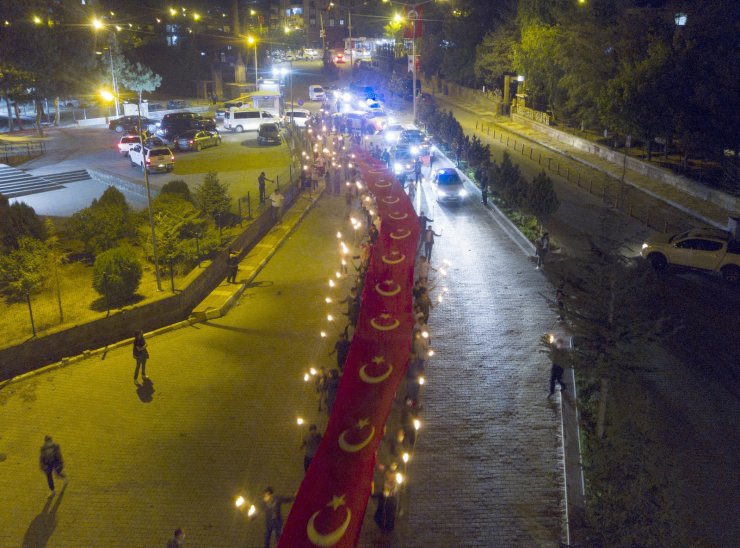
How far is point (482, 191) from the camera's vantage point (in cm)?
2941

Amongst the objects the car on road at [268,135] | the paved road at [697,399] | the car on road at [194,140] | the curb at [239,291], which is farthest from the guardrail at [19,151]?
the paved road at [697,399]

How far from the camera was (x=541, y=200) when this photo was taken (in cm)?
2412

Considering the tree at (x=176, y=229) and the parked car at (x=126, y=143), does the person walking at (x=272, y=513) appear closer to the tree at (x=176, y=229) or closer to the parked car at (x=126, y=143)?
the tree at (x=176, y=229)

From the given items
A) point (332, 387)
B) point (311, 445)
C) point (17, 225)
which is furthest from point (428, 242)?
point (17, 225)

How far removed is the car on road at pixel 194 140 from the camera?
4412cm

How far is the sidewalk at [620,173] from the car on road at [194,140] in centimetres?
2024

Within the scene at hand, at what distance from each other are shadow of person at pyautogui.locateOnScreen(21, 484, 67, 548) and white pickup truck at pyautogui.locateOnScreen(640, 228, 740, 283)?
57.8 ft

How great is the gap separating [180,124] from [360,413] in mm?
40907

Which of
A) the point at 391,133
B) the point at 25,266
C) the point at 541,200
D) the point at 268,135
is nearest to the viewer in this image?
the point at 25,266

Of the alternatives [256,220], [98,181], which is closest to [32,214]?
[256,220]

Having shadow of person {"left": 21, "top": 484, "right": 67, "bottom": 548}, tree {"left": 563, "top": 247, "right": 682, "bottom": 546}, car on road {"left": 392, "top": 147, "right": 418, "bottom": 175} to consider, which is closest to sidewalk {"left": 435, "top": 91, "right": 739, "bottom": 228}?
car on road {"left": 392, "top": 147, "right": 418, "bottom": 175}

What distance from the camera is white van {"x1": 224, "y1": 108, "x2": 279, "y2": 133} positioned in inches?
2064

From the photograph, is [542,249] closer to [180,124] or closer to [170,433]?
[170,433]

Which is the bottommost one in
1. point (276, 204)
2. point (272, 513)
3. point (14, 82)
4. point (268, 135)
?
point (272, 513)
